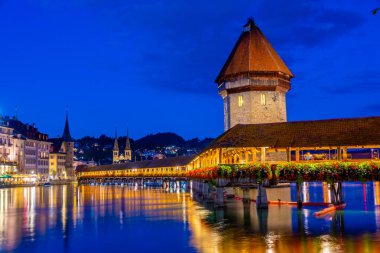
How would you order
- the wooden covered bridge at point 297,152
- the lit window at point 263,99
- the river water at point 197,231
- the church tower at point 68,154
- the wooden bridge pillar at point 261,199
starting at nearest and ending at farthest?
the river water at point 197,231
the wooden covered bridge at point 297,152
the wooden bridge pillar at point 261,199
the lit window at point 263,99
the church tower at point 68,154

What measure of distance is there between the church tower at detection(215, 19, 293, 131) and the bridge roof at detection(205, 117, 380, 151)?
19090mm

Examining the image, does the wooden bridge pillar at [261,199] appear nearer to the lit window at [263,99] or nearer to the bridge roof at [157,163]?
the lit window at [263,99]

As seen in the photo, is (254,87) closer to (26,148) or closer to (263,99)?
(263,99)

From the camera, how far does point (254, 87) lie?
184ft

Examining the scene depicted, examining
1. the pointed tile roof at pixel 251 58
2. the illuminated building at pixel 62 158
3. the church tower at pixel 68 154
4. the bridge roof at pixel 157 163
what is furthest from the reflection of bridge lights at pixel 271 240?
the church tower at pixel 68 154

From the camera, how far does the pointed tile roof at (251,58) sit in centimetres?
5688

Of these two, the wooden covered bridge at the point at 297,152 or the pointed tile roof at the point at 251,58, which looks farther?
the pointed tile roof at the point at 251,58

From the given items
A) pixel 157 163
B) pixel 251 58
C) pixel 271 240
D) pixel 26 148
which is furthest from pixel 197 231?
pixel 26 148

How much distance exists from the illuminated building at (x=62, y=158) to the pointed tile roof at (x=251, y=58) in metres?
103

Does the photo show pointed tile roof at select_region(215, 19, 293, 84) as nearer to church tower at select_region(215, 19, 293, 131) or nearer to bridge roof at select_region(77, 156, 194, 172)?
church tower at select_region(215, 19, 293, 131)

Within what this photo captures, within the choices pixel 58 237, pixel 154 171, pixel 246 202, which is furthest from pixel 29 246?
pixel 154 171

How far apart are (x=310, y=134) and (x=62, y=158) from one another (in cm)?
13202

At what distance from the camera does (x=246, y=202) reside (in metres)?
40.3

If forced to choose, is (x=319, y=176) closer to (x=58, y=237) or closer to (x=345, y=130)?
(x=345, y=130)
